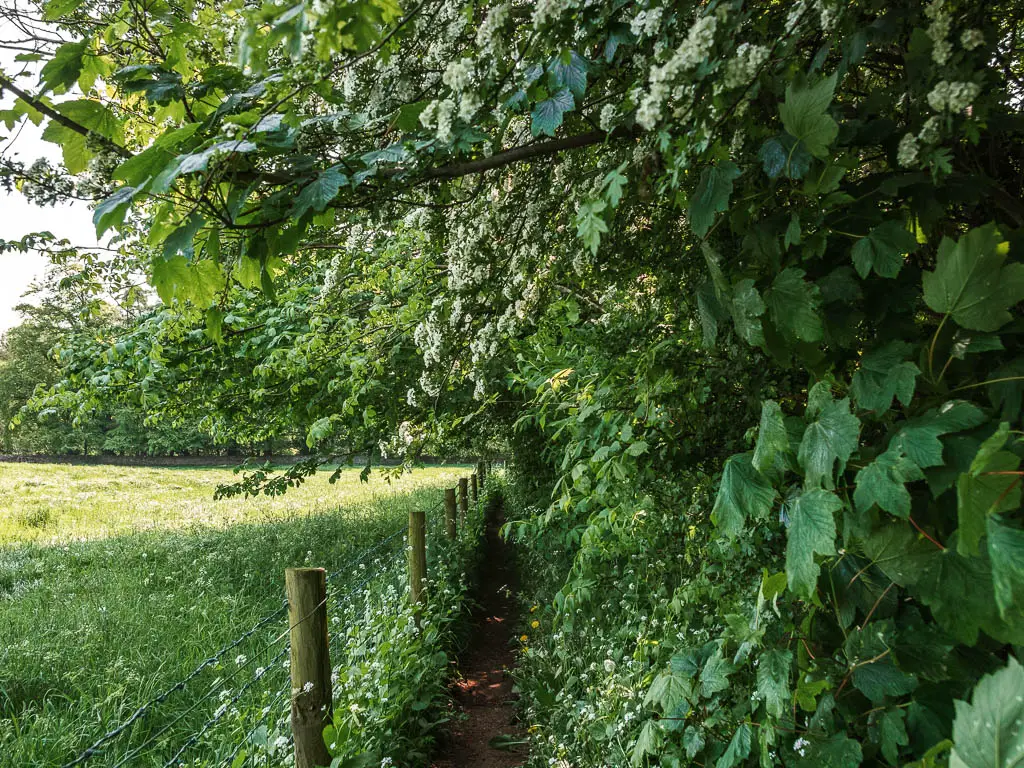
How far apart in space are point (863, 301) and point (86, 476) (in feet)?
79.4

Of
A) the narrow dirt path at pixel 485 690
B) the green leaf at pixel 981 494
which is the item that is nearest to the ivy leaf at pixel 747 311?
the green leaf at pixel 981 494

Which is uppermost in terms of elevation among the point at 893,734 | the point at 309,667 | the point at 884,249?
the point at 884,249

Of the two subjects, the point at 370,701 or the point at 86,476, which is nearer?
the point at 370,701

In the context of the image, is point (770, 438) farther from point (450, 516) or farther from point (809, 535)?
point (450, 516)

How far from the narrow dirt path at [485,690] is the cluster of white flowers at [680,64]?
4.51 m

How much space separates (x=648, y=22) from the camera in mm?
1361

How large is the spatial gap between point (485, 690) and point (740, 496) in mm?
4900

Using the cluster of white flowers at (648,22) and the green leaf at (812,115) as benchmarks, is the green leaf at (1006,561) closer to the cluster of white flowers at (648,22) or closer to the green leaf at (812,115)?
the green leaf at (812,115)

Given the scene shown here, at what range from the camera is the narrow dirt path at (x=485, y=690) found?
14.5 ft

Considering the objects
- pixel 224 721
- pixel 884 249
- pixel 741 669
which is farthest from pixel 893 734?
pixel 224 721

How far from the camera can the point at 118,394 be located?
22.3 feet

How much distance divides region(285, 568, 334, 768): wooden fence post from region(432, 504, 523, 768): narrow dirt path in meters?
1.94

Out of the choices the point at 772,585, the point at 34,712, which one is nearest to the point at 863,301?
the point at 772,585

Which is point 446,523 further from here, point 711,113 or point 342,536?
point 711,113
